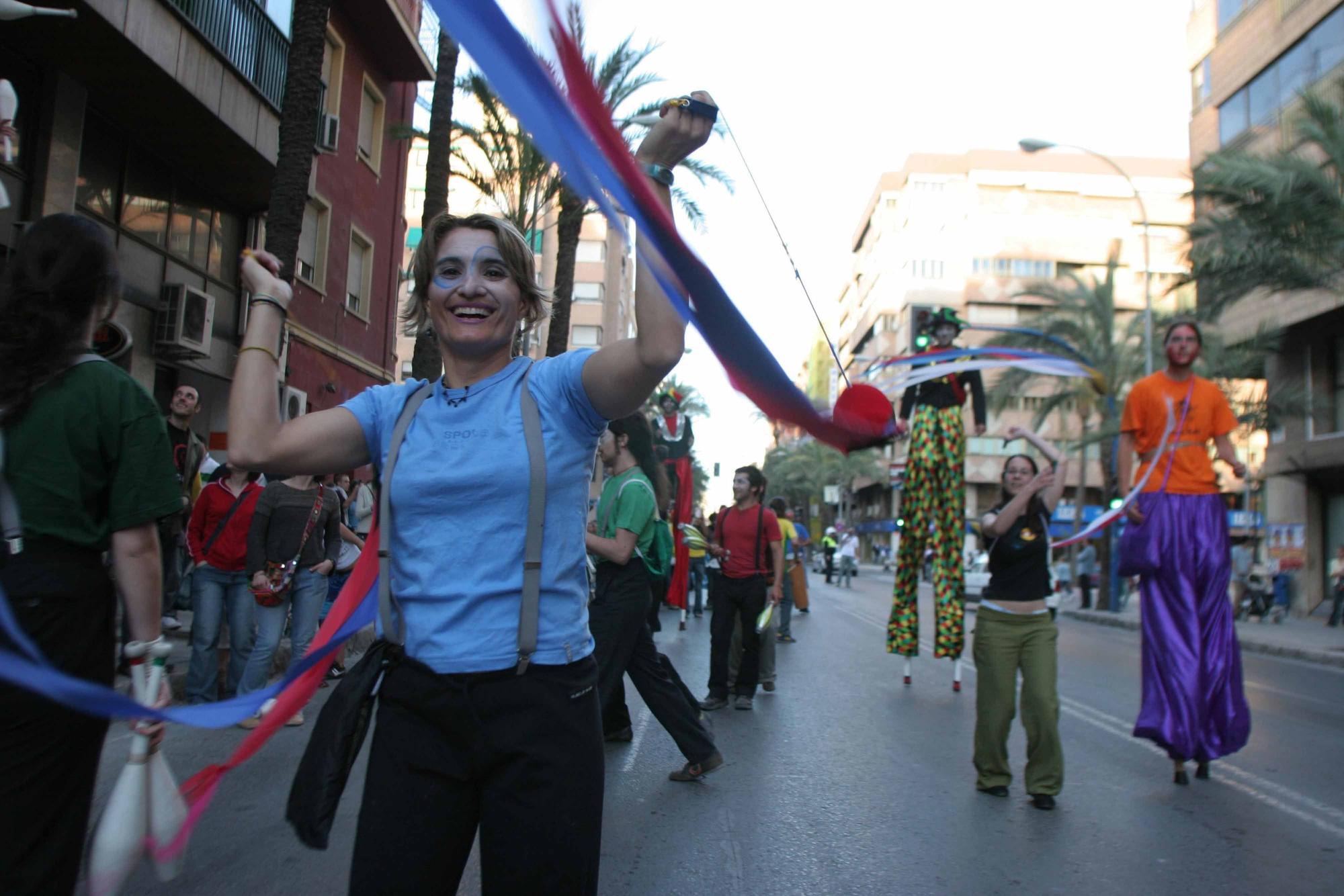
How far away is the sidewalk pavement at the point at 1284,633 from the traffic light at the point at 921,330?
5.45 metres

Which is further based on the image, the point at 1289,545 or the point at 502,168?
the point at 1289,545

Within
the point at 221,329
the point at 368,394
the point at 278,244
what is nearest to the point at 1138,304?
the point at 221,329

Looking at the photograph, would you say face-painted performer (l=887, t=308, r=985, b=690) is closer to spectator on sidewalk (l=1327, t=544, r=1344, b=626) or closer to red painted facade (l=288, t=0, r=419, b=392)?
red painted facade (l=288, t=0, r=419, b=392)

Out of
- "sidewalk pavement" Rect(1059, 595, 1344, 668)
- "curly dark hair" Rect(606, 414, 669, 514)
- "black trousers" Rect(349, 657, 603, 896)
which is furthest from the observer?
"sidewalk pavement" Rect(1059, 595, 1344, 668)

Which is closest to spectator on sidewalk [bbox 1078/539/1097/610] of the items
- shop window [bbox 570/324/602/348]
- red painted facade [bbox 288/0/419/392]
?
red painted facade [bbox 288/0/419/392]

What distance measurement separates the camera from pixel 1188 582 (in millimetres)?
6074

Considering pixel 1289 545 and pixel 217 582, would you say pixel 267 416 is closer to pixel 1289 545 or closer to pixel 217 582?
pixel 217 582

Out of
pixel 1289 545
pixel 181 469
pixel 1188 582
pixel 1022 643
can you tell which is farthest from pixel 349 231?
pixel 1289 545

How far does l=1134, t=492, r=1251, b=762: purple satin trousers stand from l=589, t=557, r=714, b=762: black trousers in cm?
243

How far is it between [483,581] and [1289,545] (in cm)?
2971

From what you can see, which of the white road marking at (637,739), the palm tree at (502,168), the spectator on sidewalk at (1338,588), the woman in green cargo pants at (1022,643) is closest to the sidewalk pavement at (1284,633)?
the spectator on sidewalk at (1338,588)

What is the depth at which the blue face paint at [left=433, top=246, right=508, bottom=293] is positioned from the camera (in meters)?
2.35

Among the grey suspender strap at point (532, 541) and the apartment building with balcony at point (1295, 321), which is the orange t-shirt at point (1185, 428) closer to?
the grey suspender strap at point (532, 541)

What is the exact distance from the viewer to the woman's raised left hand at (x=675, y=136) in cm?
205
